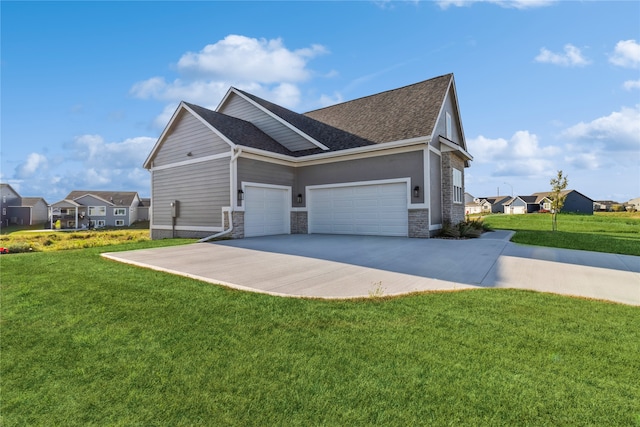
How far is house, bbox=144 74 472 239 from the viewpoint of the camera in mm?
11977

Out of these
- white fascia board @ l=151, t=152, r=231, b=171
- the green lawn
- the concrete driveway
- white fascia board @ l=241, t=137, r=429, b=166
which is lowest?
the green lawn

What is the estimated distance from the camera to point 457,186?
15.3 m

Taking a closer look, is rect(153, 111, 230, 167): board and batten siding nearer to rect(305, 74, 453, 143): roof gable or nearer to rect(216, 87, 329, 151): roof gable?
rect(216, 87, 329, 151): roof gable

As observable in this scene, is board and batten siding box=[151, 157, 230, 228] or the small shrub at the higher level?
board and batten siding box=[151, 157, 230, 228]

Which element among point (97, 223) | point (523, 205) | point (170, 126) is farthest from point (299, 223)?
point (523, 205)

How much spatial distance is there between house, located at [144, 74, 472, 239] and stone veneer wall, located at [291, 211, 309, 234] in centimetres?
5

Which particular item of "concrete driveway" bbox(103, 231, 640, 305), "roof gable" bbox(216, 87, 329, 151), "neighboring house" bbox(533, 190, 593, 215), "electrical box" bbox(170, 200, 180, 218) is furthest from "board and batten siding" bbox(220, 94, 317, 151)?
"neighboring house" bbox(533, 190, 593, 215)

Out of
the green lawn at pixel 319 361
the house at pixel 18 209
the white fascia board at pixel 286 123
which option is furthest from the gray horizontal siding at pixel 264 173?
the house at pixel 18 209

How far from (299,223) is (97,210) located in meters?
48.4

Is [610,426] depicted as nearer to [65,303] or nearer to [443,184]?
[65,303]

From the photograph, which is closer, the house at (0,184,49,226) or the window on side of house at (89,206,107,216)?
the window on side of house at (89,206,107,216)

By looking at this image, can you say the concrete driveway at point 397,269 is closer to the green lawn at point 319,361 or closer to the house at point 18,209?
the green lawn at point 319,361

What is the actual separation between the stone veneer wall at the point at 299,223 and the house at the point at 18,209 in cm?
5933

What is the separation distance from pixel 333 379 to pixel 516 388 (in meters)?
1.37
